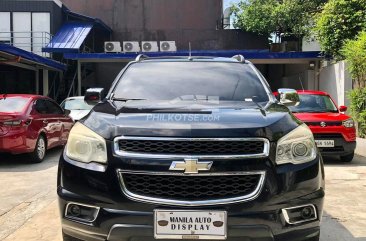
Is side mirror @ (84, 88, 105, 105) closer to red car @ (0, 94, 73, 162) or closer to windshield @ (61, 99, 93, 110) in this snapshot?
red car @ (0, 94, 73, 162)

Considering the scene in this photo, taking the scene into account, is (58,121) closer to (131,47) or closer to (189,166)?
(189,166)

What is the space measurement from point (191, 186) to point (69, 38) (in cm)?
1992

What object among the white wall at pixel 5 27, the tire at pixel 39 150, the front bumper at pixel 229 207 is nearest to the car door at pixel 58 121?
the tire at pixel 39 150

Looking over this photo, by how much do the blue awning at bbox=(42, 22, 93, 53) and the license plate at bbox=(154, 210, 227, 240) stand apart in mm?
18232

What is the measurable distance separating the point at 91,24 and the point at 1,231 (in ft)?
66.5

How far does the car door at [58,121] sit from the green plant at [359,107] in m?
7.93

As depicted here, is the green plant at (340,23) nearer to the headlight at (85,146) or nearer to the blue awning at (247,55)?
the blue awning at (247,55)

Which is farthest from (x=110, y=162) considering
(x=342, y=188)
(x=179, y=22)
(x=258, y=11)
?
(x=179, y=22)

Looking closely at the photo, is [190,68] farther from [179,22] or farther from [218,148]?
[179,22]

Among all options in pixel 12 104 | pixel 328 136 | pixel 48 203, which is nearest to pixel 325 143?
pixel 328 136

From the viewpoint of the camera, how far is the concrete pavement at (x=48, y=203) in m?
4.72

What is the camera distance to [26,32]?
22.0 metres

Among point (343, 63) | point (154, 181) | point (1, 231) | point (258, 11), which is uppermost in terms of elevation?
point (258, 11)

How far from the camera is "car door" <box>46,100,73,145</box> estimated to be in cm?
1039
